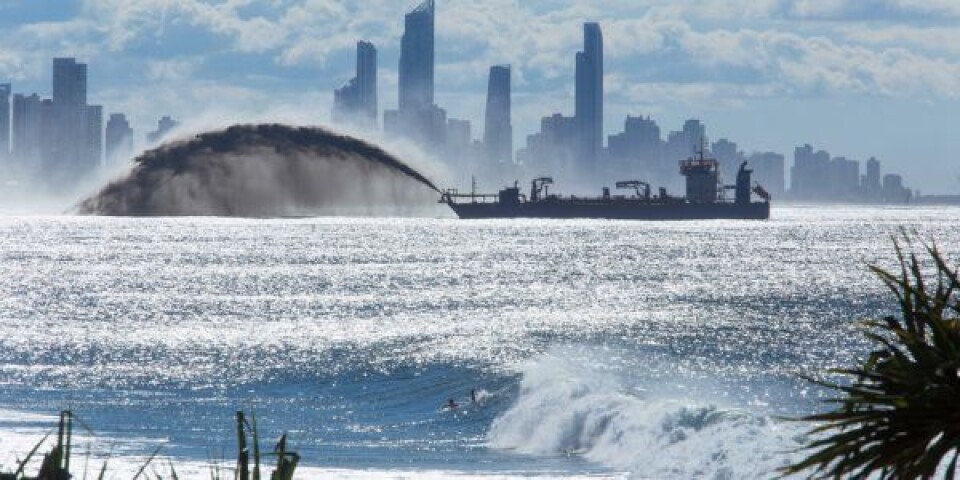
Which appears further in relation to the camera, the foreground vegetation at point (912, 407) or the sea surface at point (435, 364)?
the sea surface at point (435, 364)

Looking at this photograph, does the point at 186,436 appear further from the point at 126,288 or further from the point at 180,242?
the point at 180,242

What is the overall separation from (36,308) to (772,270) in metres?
69.7

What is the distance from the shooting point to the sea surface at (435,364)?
1489 inches

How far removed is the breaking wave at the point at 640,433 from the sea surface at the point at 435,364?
0.27 ft

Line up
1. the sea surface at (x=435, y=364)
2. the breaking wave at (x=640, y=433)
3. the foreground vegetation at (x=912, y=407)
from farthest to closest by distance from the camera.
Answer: the sea surface at (x=435, y=364) < the breaking wave at (x=640, y=433) < the foreground vegetation at (x=912, y=407)

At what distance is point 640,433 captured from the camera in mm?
39812

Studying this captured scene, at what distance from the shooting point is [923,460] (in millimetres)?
6871

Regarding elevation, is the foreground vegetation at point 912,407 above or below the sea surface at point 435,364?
above

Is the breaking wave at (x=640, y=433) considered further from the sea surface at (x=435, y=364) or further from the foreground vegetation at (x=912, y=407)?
the foreground vegetation at (x=912, y=407)

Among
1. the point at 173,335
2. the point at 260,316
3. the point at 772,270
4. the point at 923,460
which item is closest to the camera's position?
the point at 923,460

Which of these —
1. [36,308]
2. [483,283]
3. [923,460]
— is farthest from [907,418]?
[483,283]

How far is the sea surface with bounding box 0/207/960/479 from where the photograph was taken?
3781 centimetres

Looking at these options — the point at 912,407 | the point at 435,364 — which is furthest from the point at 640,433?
the point at 912,407

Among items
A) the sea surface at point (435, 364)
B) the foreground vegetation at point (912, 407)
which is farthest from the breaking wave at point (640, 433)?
the foreground vegetation at point (912, 407)
